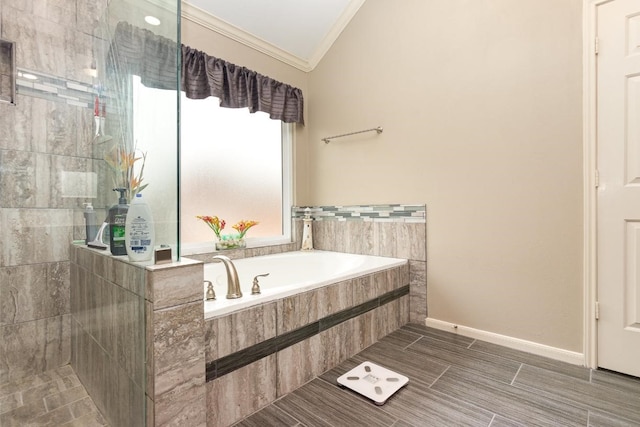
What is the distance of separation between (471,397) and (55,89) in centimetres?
289

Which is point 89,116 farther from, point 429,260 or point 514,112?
point 514,112

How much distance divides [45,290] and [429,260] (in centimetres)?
254

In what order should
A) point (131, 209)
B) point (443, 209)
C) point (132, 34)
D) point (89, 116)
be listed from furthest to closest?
point (443, 209) < point (89, 116) < point (132, 34) < point (131, 209)

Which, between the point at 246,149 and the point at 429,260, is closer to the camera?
the point at 429,260

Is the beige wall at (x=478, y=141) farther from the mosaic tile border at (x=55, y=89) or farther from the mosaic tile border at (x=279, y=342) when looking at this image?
the mosaic tile border at (x=55, y=89)

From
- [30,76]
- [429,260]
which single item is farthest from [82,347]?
[429,260]

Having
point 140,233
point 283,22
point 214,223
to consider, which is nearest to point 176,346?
point 140,233

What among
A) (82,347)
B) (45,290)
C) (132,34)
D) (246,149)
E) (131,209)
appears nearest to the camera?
(131,209)

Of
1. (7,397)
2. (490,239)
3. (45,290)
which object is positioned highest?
(490,239)

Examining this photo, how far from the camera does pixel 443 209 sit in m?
2.37

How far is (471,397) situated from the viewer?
156cm

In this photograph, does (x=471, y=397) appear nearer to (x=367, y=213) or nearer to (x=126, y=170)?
(x=367, y=213)

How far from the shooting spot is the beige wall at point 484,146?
1896 millimetres

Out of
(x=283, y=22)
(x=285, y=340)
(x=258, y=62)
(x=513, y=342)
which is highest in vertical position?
(x=283, y=22)
